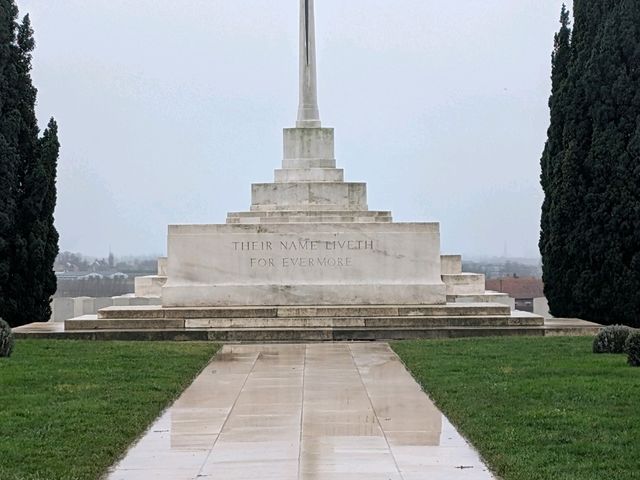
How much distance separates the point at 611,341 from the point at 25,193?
1201 centimetres

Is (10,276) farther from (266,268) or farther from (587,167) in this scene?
(587,167)

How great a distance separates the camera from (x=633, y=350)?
42.2 ft

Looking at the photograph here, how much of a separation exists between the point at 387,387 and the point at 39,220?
11782mm

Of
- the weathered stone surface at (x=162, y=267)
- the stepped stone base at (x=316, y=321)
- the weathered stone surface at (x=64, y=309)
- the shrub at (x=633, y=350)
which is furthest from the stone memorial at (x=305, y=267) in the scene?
the shrub at (x=633, y=350)

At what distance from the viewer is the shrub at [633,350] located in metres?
12.8

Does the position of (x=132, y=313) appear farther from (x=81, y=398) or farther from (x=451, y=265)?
(x=81, y=398)

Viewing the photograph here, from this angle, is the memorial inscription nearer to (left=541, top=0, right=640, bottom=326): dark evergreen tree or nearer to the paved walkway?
(left=541, top=0, right=640, bottom=326): dark evergreen tree

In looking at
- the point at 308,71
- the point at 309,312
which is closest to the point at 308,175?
the point at 308,71

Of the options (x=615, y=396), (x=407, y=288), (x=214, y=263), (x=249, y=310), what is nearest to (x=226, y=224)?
(x=214, y=263)

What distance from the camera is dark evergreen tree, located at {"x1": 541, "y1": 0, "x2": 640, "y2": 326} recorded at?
19562 mm

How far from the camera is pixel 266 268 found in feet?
63.0

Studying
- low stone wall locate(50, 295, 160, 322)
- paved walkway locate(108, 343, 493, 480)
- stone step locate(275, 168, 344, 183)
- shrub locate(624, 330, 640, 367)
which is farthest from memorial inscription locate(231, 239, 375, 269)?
shrub locate(624, 330, 640, 367)

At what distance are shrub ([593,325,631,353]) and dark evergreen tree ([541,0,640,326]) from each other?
4.88m

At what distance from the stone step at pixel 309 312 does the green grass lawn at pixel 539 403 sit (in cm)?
229
